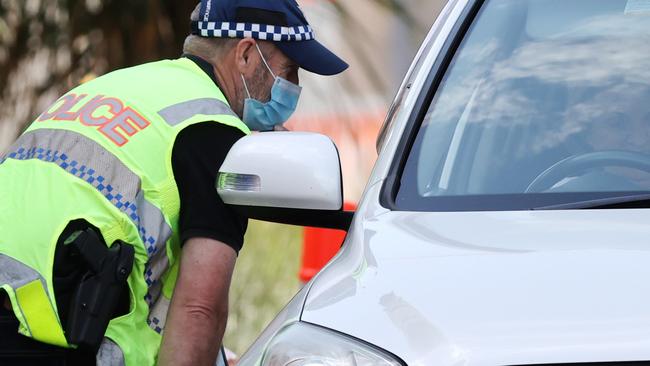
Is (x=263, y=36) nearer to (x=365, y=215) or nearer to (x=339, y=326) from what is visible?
(x=365, y=215)

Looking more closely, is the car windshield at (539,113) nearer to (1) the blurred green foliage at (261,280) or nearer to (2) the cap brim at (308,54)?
(2) the cap brim at (308,54)

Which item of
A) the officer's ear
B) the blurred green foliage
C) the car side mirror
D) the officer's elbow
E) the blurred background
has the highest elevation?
the car side mirror

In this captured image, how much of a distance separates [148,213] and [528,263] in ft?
3.65

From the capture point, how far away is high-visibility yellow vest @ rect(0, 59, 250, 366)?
10.0ft

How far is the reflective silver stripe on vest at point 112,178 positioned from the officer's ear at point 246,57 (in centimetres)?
54

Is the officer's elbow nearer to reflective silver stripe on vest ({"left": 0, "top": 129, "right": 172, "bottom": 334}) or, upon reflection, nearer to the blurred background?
reflective silver stripe on vest ({"left": 0, "top": 129, "right": 172, "bottom": 334})

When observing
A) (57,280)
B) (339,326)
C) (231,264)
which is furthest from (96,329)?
(339,326)

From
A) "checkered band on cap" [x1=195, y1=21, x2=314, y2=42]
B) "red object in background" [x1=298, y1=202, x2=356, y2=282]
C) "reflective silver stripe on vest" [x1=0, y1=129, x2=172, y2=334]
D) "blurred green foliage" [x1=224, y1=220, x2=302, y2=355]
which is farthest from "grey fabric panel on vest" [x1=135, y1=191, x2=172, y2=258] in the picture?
"blurred green foliage" [x1=224, y1=220, x2=302, y2=355]

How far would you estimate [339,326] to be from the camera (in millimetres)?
2287

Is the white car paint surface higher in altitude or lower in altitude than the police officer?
higher

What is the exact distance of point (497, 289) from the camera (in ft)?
7.32

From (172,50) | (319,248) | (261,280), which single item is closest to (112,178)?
(319,248)

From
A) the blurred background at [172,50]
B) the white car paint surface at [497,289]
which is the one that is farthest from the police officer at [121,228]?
the blurred background at [172,50]

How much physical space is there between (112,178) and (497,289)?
1.17m
